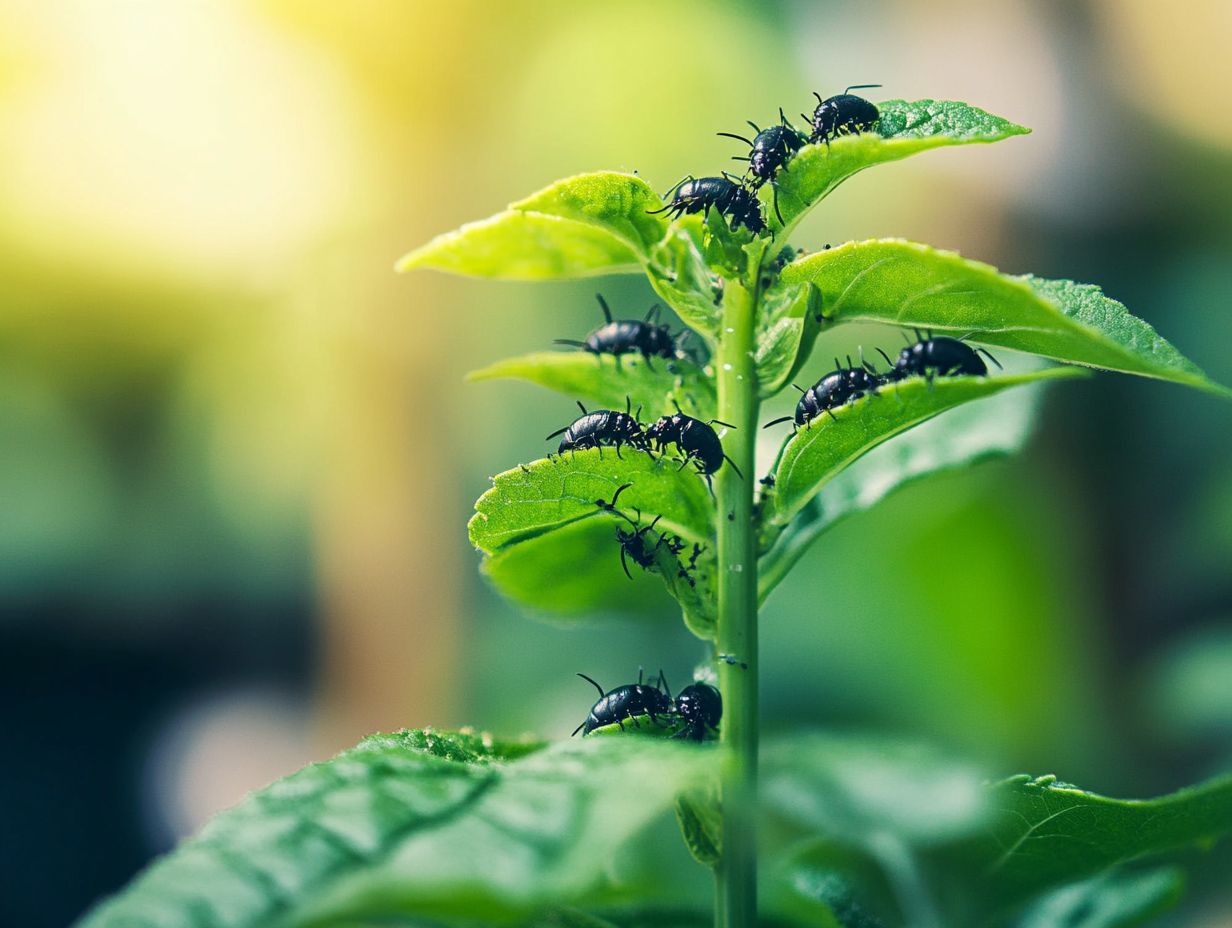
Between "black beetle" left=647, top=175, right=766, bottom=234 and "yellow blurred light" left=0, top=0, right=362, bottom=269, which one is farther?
"yellow blurred light" left=0, top=0, right=362, bottom=269

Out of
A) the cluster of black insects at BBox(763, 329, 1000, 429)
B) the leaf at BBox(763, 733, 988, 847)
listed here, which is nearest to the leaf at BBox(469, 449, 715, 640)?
the cluster of black insects at BBox(763, 329, 1000, 429)

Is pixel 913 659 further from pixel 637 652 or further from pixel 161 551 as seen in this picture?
pixel 161 551

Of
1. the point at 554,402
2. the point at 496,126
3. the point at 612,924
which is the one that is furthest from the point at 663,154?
the point at 612,924

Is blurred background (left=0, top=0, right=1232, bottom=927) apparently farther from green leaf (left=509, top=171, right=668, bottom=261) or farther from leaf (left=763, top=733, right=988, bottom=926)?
leaf (left=763, top=733, right=988, bottom=926)

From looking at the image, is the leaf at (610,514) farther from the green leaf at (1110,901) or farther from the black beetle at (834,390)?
the green leaf at (1110,901)

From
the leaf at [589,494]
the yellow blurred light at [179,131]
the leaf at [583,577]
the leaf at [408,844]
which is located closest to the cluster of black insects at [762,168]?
the leaf at [589,494]

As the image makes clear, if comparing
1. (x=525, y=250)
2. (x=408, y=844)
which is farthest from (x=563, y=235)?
(x=408, y=844)
